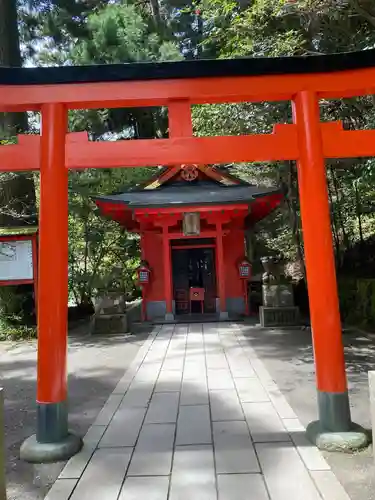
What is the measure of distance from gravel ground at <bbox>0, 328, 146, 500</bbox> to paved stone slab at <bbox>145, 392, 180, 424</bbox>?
682mm

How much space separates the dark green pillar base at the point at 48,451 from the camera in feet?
11.8

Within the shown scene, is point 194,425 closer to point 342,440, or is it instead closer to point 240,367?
point 342,440

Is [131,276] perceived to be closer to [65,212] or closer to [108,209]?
[108,209]

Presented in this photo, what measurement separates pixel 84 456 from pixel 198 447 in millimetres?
1047

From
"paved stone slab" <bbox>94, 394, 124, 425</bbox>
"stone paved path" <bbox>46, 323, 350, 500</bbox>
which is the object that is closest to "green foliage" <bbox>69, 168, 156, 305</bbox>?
"paved stone slab" <bbox>94, 394, 124, 425</bbox>

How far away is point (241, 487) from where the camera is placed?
119 inches

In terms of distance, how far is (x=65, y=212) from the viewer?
13.3 feet

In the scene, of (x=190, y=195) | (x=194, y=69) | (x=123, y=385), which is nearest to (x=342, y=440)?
(x=123, y=385)

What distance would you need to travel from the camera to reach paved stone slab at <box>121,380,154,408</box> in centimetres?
502

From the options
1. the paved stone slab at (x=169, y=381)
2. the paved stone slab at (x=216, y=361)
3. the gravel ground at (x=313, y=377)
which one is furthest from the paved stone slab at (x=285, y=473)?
the paved stone slab at (x=216, y=361)

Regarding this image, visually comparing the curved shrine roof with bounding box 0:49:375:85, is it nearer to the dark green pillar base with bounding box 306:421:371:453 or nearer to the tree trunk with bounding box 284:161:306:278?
the dark green pillar base with bounding box 306:421:371:453

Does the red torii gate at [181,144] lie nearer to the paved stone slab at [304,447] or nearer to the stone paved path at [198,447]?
the paved stone slab at [304,447]

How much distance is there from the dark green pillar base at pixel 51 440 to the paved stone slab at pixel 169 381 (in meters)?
1.94

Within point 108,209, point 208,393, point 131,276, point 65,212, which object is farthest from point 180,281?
point 65,212
